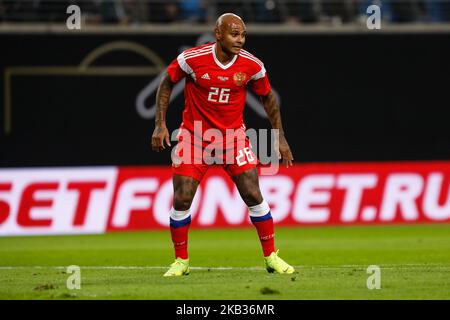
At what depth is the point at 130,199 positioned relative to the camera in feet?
66.0

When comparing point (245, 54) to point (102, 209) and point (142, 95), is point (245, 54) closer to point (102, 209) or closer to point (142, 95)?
point (102, 209)

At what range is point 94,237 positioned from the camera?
1950 cm

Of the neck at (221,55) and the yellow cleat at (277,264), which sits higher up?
the neck at (221,55)

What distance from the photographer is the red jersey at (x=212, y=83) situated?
11055 mm

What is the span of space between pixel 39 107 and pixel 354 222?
7.13 m

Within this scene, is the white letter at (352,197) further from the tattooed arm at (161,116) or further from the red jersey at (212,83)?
the tattooed arm at (161,116)

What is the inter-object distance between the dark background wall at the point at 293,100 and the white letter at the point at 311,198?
1762 millimetres

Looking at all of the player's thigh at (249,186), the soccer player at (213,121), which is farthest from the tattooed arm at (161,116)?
the player's thigh at (249,186)

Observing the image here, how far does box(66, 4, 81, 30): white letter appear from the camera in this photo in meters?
21.3

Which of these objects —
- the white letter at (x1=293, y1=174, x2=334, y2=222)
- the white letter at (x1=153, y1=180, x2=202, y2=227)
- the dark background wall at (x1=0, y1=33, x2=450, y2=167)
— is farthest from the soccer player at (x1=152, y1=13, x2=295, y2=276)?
the dark background wall at (x1=0, y1=33, x2=450, y2=167)

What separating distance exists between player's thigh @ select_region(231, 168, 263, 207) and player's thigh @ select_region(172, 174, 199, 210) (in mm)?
493

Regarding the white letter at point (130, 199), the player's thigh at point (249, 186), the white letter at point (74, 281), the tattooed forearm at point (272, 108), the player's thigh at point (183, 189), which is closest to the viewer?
the white letter at point (74, 281)

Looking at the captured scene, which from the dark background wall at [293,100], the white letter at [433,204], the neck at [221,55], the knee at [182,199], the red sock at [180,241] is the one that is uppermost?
the neck at [221,55]

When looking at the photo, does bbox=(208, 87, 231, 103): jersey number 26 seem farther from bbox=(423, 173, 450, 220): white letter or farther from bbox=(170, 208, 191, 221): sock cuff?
bbox=(423, 173, 450, 220): white letter
